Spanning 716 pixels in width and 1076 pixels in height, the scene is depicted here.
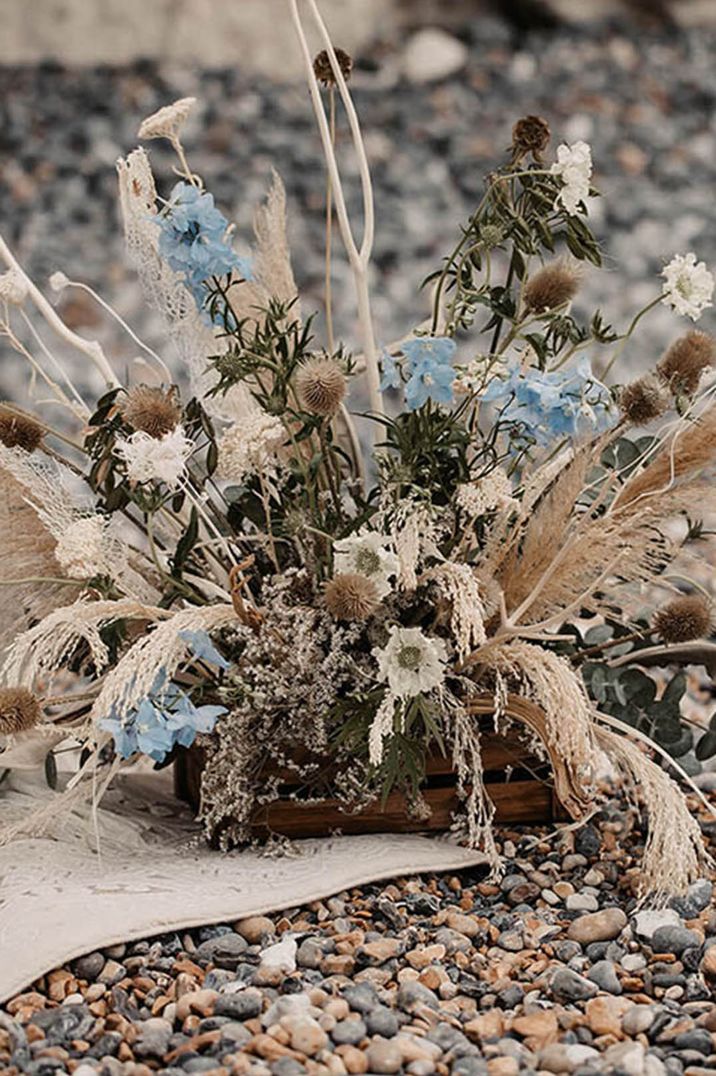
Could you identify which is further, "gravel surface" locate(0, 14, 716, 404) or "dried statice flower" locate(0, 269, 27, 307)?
"gravel surface" locate(0, 14, 716, 404)

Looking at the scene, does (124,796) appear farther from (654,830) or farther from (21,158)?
(21,158)

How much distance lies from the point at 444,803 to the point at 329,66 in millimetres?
811

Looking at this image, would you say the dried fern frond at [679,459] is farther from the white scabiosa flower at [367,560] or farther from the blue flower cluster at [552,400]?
the white scabiosa flower at [367,560]

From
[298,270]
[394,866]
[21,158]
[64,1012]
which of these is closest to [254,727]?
[394,866]

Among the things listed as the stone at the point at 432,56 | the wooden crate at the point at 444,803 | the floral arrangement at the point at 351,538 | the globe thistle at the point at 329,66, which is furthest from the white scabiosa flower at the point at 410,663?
the stone at the point at 432,56

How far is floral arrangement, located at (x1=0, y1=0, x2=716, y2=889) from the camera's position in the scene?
5.41 feet

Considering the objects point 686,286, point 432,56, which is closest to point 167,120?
point 686,286

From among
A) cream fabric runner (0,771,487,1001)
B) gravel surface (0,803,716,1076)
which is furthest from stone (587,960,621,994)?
cream fabric runner (0,771,487,1001)

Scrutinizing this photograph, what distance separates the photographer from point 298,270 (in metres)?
5.28

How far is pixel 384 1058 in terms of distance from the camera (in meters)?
1.38

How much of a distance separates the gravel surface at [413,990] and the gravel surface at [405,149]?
3236 millimetres

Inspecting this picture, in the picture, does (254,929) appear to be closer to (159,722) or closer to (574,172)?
(159,722)

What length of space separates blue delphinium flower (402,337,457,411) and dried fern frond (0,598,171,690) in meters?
0.35

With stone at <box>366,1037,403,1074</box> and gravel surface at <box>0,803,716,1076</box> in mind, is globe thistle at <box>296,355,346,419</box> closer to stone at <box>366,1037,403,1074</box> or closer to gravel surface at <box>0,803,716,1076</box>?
gravel surface at <box>0,803,716,1076</box>
